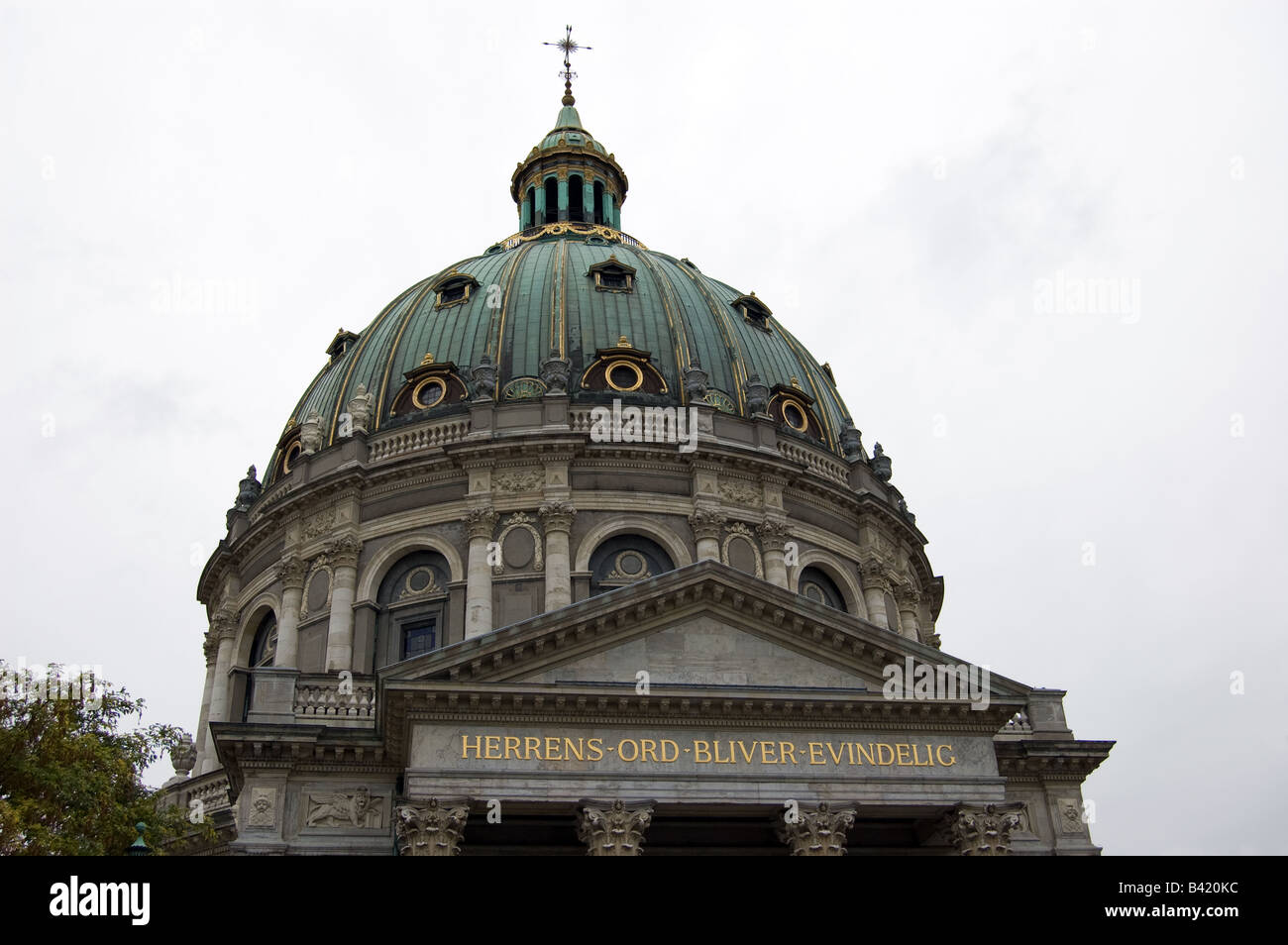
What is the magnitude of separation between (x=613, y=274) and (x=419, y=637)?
15435mm

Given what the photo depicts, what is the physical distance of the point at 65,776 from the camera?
23562 mm

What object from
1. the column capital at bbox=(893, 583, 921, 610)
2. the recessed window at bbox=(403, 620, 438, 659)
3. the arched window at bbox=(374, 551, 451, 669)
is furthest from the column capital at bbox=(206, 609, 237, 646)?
the column capital at bbox=(893, 583, 921, 610)

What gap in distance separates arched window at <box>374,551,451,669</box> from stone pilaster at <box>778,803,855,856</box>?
13975mm

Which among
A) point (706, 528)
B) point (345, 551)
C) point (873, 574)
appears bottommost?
point (873, 574)

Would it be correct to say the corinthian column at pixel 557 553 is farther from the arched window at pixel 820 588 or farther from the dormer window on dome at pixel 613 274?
the dormer window on dome at pixel 613 274

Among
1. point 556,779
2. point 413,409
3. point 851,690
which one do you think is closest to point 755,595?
point 851,690

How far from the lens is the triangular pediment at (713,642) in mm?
27500

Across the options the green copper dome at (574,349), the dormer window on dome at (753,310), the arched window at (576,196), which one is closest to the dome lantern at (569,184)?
the arched window at (576,196)

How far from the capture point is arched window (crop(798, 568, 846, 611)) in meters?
41.6

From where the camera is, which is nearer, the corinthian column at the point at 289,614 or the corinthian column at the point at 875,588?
the corinthian column at the point at 289,614

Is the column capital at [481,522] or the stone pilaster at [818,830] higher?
the column capital at [481,522]

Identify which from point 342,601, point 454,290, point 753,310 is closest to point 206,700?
point 342,601

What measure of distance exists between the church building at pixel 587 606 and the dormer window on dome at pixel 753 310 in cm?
8

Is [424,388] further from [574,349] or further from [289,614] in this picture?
[289,614]
